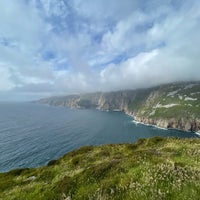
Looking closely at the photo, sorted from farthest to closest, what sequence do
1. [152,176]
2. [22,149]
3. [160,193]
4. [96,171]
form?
[22,149] < [96,171] < [152,176] < [160,193]

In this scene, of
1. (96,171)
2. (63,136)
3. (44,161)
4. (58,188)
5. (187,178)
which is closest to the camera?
(187,178)

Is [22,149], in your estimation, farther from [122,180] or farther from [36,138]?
[122,180]

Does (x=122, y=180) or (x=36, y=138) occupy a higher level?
(x=122, y=180)

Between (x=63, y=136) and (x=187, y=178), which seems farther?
(x=63, y=136)

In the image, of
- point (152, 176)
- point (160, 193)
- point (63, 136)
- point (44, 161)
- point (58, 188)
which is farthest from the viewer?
point (63, 136)

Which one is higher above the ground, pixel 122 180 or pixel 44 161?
pixel 122 180

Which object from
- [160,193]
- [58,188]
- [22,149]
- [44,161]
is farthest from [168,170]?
[22,149]

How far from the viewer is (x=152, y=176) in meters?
11.1

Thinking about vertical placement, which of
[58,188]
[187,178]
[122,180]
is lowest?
[58,188]

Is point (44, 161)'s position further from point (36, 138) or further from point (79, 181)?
point (79, 181)

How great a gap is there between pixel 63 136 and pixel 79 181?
13191 centimetres

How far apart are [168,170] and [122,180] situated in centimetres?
301

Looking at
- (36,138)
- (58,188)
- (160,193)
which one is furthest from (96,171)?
(36,138)

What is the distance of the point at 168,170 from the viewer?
1116cm
